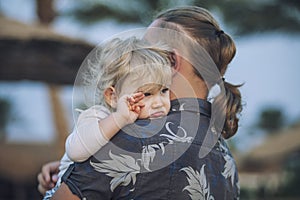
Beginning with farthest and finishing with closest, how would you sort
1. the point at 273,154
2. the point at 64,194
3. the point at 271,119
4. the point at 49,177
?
the point at 271,119 → the point at 273,154 → the point at 49,177 → the point at 64,194

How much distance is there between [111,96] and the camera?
1.42m

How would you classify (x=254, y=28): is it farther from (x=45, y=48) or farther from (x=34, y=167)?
(x=45, y=48)

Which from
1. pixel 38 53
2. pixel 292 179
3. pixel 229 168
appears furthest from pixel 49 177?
pixel 292 179

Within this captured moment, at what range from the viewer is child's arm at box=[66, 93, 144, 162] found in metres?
1.31

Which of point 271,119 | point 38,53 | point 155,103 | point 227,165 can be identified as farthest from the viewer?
point 271,119

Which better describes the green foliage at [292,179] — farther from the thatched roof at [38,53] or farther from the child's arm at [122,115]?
the child's arm at [122,115]

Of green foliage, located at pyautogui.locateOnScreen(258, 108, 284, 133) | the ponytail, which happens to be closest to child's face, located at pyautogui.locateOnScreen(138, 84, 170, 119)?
the ponytail

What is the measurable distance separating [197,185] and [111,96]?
249 mm

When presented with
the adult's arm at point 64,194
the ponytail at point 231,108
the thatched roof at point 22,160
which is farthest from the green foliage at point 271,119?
the adult's arm at point 64,194

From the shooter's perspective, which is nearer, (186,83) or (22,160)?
(186,83)

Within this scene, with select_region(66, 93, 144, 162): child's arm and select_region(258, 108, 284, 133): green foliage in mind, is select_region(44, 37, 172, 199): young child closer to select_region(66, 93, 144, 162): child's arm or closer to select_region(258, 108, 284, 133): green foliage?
select_region(66, 93, 144, 162): child's arm

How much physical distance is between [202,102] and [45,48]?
3.29 meters

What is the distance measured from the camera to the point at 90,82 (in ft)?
4.80

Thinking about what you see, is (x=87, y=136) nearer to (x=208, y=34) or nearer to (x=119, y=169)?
(x=119, y=169)
